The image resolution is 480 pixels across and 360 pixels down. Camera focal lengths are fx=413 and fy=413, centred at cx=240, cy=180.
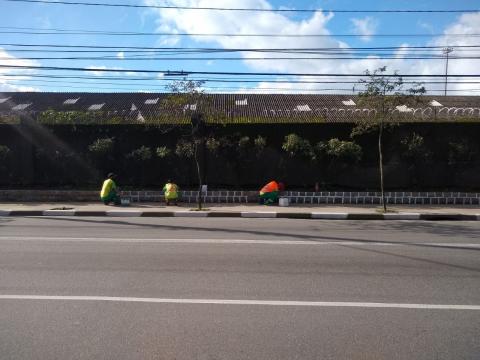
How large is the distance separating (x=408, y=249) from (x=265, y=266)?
307 cm

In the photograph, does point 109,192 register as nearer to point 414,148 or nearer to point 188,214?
point 188,214

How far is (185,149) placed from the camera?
15531 millimetres

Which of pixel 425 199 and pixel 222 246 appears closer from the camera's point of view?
pixel 222 246

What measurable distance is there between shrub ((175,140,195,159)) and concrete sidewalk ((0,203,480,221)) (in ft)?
8.11

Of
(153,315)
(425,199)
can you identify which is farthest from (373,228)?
(153,315)

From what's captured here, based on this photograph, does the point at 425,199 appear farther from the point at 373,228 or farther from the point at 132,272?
the point at 132,272

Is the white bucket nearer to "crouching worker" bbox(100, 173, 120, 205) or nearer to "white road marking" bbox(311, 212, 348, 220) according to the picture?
"white road marking" bbox(311, 212, 348, 220)

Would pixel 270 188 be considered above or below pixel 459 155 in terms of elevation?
below

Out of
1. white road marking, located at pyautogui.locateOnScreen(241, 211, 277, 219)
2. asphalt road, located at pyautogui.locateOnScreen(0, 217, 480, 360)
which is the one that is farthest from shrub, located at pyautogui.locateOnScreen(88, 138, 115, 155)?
asphalt road, located at pyautogui.locateOnScreen(0, 217, 480, 360)

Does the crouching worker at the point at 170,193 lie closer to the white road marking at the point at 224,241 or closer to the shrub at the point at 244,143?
the shrub at the point at 244,143

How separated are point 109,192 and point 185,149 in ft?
10.5

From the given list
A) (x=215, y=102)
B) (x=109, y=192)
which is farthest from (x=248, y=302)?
(x=215, y=102)

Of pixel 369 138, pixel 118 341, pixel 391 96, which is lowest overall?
pixel 118 341

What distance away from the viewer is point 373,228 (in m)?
10.5
